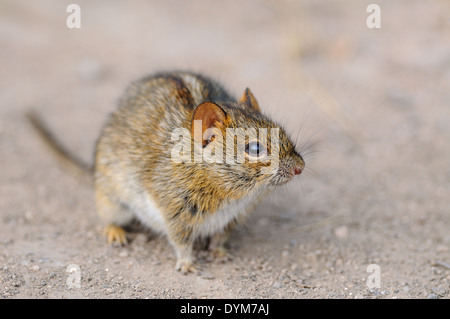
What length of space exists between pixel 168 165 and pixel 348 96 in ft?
14.1

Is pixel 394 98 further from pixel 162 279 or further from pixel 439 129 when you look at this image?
pixel 162 279

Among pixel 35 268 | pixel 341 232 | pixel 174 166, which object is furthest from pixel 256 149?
pixel 35 268

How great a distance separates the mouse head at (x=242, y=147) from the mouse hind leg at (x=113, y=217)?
4.31 ft

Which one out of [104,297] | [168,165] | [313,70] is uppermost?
[313,70]

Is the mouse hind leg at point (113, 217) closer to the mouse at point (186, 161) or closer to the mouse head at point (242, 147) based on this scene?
the mouse at point (186, 161)

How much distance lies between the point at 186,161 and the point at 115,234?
1323mm

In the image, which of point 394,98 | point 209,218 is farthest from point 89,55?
point 209,218

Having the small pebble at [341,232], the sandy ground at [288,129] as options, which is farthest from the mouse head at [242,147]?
the small pebble at [341,232]

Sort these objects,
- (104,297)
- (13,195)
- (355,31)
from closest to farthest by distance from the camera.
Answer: (104,297) → (13,195) → (355,31)

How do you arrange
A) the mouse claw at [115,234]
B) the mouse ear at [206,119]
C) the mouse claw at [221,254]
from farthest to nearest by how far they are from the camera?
the mouse claw at [115,234] → the mouse claw at [221,254] → the mouse ear at [206,119]

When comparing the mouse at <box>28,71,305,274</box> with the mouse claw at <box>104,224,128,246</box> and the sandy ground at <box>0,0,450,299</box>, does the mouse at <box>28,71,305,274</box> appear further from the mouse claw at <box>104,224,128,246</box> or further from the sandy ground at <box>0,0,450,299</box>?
the sandy ground at <box>0,0,450,299</box>

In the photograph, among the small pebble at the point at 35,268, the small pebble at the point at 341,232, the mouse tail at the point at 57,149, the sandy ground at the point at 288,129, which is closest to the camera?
the small pebble at the point at 35,268

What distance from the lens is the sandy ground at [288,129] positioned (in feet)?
15.2

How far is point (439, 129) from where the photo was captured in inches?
279
